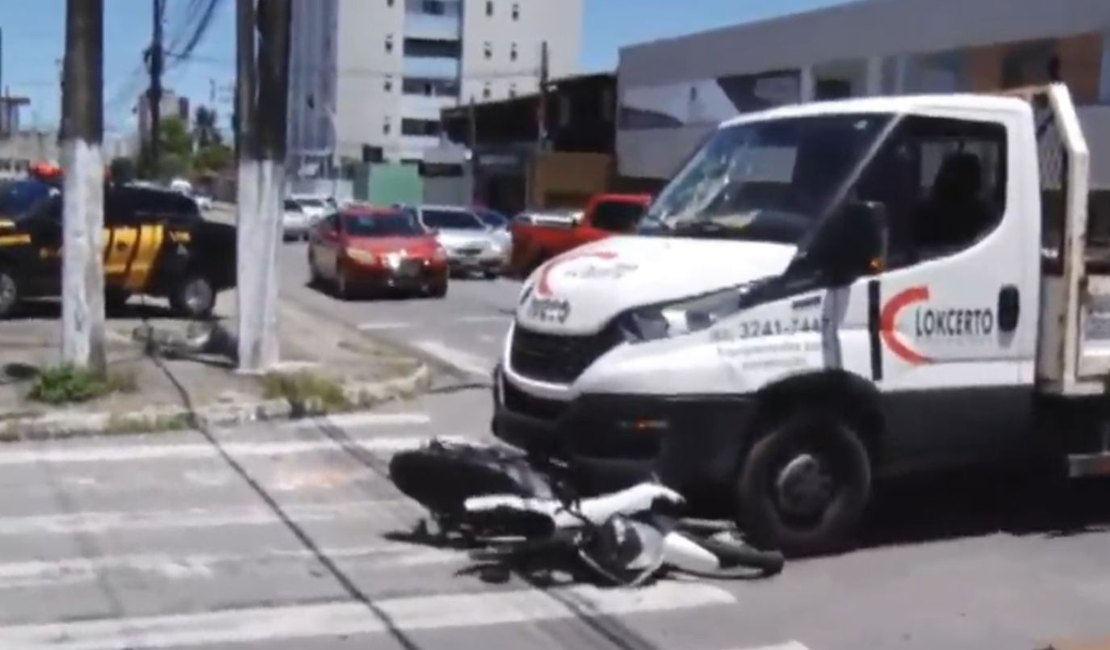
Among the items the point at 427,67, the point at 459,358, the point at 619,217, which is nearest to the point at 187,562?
the point at 619,217

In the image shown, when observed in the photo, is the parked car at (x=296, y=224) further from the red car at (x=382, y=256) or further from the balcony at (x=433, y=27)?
the balcony at (x=433, y=27)

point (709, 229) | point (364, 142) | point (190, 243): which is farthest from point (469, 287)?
point (364, 142)

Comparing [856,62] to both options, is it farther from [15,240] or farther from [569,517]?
[569,517]

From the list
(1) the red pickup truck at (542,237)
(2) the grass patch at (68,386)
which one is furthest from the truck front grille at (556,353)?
(1) the red pickup truck at (542,237)

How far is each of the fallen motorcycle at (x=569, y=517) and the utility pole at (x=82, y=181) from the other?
20.2ft

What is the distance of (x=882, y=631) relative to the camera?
25.7 feet

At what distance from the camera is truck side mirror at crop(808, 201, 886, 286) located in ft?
29.0

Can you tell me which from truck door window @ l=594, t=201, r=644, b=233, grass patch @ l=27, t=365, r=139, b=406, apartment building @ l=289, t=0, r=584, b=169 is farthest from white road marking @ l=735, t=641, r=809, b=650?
apartment building @ l=289, t=0, r=584, b=169

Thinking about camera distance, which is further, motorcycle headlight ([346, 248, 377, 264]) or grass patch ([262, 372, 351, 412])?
motorcycle headlight ([346, 248, 377, 264])

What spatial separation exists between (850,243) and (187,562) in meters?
3.78

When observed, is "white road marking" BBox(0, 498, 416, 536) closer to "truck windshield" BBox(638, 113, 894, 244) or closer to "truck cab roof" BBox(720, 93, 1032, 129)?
"truck windshield" BBox(638, 113, 894, 244)

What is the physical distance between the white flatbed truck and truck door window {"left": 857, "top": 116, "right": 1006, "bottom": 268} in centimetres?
1

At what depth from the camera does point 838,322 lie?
900 cm

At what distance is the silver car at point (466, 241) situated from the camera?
35.8m
